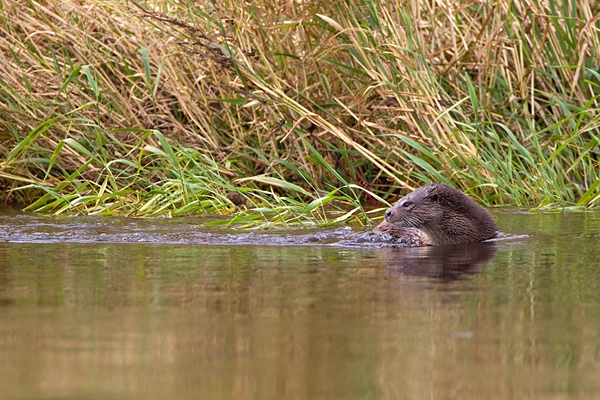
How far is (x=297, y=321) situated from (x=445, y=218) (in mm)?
3053

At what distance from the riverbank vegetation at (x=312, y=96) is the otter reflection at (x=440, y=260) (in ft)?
5.85

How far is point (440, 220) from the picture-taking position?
238 inches

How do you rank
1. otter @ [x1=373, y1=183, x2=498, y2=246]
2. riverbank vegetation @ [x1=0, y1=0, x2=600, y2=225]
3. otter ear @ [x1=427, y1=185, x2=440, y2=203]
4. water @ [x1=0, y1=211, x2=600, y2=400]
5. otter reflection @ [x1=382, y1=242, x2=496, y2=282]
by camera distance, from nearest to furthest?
water @ [x1=0, y1=211, x2=600, y2=400] → otter reflection @ [x1=382, y1=242, x2=496, y2=282] → otter @ [x1=373, y1=183, x2=498, y2=246] → otter ear @ [x1=427, y1=185, x2=440, y2=203] → riverbank vegetation @ [x1=0, y1=0, x2=600, y2=225]

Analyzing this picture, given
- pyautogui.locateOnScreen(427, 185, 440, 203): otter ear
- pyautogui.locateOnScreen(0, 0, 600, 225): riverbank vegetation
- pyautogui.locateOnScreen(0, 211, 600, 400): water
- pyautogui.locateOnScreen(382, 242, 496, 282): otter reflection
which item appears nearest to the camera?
pyautogui.locateOnScreen(0, 211, 600, 400): water

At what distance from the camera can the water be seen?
2375 mm

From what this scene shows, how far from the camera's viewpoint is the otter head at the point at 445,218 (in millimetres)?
5980

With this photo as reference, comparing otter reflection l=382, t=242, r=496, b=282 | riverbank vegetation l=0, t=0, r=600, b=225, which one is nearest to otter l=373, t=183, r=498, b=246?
otter reflection l=382, t=242, r=496, b=282

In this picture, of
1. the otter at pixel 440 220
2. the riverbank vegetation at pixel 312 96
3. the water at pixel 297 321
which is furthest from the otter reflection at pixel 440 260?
the riverbank vegetation at pixel 312 96

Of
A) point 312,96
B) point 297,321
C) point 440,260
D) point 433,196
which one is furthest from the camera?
point 312,96

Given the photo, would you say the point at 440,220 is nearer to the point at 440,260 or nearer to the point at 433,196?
the point at 433,196

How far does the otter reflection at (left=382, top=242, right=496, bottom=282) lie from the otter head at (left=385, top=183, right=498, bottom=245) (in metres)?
0.14

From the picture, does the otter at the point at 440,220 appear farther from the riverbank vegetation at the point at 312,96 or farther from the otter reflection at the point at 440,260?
the riverbank vegetation at the point at 312,96

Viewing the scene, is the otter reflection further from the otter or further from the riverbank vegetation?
the riverbank vegetation

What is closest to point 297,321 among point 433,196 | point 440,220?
point 440,220
